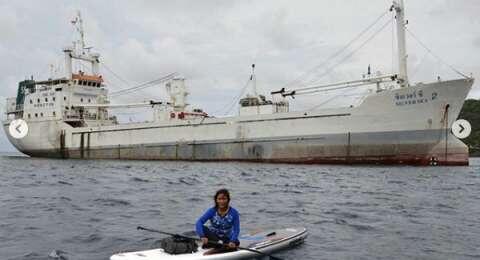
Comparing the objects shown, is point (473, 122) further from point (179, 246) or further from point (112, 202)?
point (179, 246)

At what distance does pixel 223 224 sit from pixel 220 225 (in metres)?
0.07

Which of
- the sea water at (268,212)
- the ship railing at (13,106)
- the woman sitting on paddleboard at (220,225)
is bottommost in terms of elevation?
A: the sea water at (268,212)

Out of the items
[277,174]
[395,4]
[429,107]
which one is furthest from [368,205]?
[395,4]

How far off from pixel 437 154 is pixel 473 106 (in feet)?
247

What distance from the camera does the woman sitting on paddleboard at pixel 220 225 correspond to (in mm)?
9492

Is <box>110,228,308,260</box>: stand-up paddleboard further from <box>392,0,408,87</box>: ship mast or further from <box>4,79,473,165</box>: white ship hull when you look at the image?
<box>392,0,408,87</box>: ship mast

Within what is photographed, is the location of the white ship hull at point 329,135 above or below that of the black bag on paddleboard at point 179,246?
above

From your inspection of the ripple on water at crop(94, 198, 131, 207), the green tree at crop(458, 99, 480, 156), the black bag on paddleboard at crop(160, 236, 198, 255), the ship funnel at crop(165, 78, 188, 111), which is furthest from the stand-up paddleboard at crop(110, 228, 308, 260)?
the green tree at crop(458, 99, 480, 156)

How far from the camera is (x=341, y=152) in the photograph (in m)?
35.6

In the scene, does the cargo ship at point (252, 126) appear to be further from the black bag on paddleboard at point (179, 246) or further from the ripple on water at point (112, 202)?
the black bag on paddleboard at point (179, 246)

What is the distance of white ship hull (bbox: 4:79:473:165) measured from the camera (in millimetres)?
32969

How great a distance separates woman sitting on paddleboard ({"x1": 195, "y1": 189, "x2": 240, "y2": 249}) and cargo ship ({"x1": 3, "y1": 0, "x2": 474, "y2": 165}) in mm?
26452

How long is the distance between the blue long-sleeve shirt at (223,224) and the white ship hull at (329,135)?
26433 millimetres

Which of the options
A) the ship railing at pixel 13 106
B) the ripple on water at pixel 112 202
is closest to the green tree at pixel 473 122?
the ship railing at pixel 13 106
